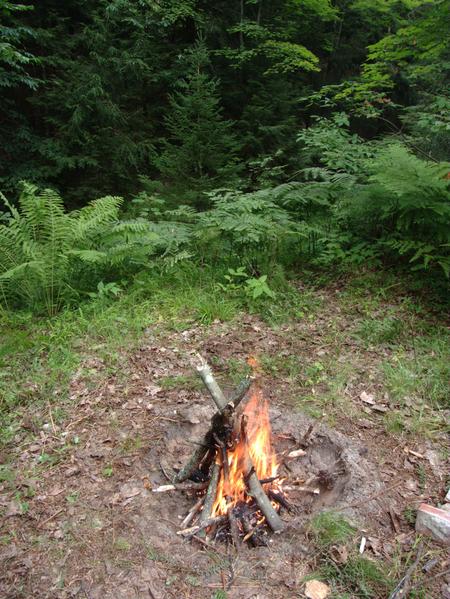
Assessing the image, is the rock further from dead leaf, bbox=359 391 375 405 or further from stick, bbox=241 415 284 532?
dead leaf, bbox=359 391 375 405

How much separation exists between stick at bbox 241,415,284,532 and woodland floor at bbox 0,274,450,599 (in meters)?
0.08

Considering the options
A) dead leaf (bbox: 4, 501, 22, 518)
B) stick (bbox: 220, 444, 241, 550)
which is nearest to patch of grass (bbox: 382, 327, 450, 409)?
stick (bbox: 220, 444, 241, 550)

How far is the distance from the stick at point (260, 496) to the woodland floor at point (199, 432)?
8 cm

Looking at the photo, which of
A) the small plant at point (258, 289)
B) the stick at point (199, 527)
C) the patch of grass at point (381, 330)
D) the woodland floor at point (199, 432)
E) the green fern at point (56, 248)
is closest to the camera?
the woodland floor at point (199, 432)

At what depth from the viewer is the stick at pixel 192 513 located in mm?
2311

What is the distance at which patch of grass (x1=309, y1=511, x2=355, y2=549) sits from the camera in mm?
2117

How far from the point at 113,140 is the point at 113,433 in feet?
25.5

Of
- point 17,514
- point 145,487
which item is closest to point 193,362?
point 145,487

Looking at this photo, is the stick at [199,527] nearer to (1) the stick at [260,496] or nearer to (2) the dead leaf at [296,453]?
(1) the stick at [260,496]

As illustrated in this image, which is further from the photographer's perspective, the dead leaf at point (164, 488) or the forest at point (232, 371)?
the dead leaf at point (164, 488)

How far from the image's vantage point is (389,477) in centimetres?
254

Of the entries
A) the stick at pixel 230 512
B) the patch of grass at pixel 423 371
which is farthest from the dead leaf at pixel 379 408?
the stick at pixel 230 512

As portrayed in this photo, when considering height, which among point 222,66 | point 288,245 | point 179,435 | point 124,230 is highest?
point 222,66

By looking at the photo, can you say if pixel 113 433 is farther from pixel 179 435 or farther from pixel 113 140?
pixel 113 140
